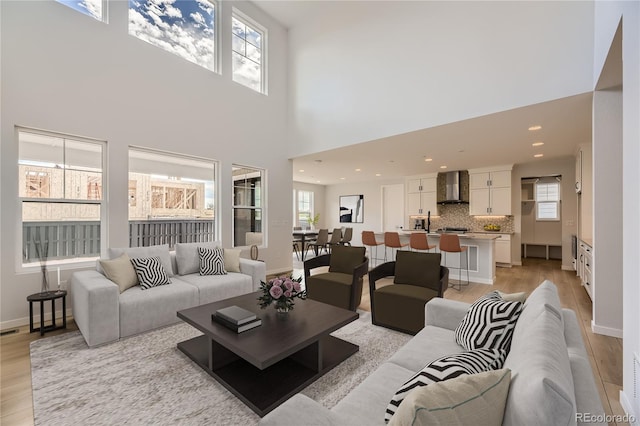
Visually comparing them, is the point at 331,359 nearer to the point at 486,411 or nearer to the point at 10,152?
the point at 486,411

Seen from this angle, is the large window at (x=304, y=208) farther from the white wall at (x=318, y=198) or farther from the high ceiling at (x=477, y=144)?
the high ceiling at (x=477, y=144)

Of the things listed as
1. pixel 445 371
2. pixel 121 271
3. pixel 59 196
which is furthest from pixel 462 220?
pixel 59 196

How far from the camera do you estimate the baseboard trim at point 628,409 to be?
1.58 meters

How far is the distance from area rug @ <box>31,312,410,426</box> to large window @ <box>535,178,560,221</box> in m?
7.24

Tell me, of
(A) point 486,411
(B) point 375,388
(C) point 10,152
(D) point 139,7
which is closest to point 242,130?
(D) point 139,7

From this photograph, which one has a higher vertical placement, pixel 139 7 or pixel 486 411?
pixel 139 7

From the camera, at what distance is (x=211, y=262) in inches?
155

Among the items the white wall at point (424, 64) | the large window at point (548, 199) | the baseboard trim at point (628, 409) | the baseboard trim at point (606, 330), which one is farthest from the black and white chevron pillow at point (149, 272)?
the large window at point (548, 199)

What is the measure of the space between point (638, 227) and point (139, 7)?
631 cm

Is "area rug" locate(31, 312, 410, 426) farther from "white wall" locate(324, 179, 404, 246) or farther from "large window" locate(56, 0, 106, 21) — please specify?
"white wall" locate(324, 179, 404, 246)

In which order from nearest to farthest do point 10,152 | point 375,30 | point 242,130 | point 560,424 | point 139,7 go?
point 560,424
point 10,152
point 139,7
point 375,30
point 242,130

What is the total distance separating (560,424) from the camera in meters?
0.67

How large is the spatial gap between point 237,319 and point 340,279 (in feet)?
5.58

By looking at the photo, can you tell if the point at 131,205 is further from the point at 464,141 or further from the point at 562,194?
the point at 562,194
